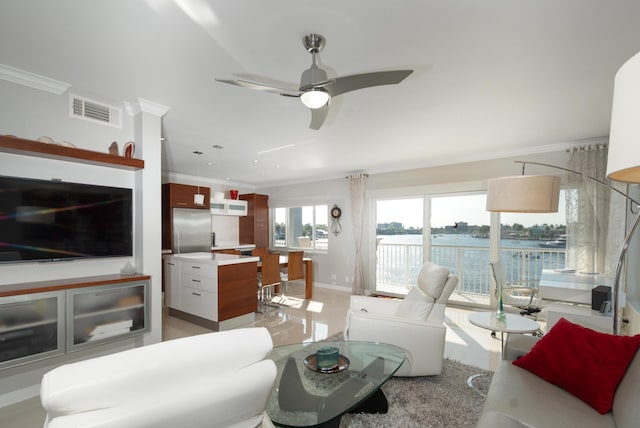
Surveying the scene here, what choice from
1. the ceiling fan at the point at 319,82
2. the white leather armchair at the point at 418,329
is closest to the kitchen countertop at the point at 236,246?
the white leather armchair at the point at 418,329

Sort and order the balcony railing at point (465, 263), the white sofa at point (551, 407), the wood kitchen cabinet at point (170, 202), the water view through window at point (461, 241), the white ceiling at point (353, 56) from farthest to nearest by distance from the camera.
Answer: the wood kitchen cabinet at point (170, 202), the balcony railing at point (465, 263), the water view through window at point (461, 241), the white ceiling at point (353, 56), the white sofa at point (551, 407)

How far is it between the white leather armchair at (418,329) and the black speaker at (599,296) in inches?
54.0

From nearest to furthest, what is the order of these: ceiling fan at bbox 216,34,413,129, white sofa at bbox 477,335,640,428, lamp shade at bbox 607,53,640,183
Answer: lamp shade at bbox 607,53,640,183
white sofa at bbox 477,335,640,428
ceiling fan at bbox 216,34,413,129

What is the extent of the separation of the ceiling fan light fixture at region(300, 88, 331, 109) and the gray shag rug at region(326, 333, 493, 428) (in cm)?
207

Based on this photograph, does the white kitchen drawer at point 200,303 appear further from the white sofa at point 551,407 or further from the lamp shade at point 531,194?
the lamp shade at point 531,194

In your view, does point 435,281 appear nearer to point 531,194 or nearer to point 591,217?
point 531,194

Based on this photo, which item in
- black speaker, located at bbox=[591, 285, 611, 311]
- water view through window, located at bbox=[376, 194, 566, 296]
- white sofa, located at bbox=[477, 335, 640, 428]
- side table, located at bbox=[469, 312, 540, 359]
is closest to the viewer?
white sofa, located at bbox=[477, 335, 640, 428]

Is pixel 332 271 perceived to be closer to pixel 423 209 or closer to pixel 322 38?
pixel 423 209

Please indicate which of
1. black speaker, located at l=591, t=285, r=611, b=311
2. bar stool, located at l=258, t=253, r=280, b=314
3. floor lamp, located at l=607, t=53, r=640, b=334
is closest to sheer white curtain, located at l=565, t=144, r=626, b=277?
black speaker, located at l=591, t=285, r=611, b=311

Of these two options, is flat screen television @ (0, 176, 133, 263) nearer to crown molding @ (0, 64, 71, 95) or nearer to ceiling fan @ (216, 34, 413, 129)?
crown molding @ (0, 64, 71, 95)

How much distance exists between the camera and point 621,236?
10.6 feet

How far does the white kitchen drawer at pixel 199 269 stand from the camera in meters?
3.65

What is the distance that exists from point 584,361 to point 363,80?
1.95 meters

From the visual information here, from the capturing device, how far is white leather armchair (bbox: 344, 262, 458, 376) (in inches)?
91.7
